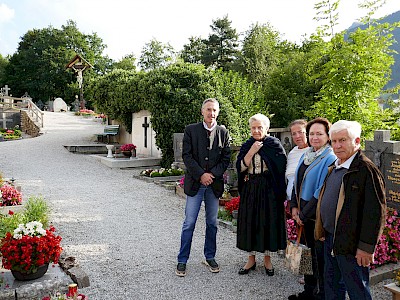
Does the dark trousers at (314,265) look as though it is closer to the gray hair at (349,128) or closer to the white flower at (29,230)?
the gray hair at (349,128)

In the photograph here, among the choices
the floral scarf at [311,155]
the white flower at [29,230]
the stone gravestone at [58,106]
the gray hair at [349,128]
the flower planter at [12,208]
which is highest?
the stone gravestone at [58,106]

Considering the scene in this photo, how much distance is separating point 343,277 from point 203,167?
89.7 inches

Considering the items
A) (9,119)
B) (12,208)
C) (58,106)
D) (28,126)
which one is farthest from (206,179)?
(58,106)

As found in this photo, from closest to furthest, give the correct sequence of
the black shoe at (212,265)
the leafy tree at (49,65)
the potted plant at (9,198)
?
the black shoe at (212,265), the potted plant at (9,198), the leafy tree at (49,65)

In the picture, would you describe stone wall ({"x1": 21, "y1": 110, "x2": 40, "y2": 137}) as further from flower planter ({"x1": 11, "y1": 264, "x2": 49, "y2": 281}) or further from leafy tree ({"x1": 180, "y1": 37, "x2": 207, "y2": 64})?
flower planter ({"x1": 11, "y1": 264, "x2": 49, "y2": 281})

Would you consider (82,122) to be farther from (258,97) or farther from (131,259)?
(131,259)

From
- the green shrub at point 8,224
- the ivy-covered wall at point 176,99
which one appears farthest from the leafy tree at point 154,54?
the green shrub at point 8,224

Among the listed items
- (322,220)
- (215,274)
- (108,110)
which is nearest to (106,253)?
(215,274)

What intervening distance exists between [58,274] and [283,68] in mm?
19149

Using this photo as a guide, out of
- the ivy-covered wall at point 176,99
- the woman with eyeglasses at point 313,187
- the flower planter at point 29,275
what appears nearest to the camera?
the woman with eyeglasses at point 313,187

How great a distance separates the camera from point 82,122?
32188 millimetres

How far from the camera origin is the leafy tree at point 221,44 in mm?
42062

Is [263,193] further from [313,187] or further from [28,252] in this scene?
[28,252]

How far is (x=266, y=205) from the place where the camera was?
193 inches
